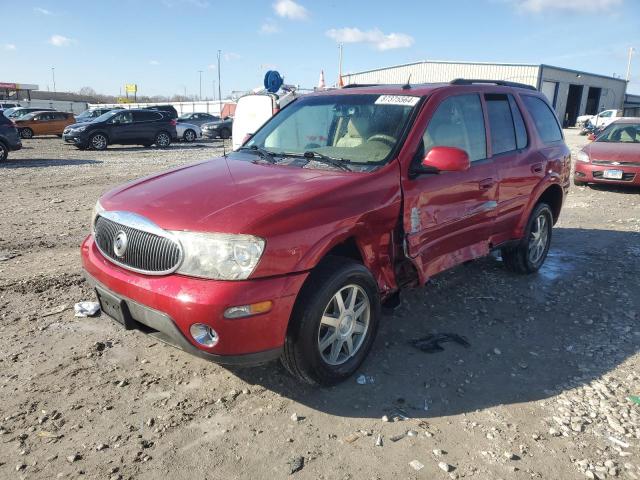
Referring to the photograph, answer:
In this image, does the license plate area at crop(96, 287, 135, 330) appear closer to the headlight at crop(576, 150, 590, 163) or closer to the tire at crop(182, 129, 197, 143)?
the headlight at crop(576, 150, 590, 163)

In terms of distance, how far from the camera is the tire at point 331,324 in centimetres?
281

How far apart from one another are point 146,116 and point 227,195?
63.7 feet

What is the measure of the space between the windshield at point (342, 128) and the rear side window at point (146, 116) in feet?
58.3

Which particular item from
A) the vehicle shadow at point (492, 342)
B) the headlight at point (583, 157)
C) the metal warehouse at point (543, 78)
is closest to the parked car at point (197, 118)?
the metal warehouse at point (543, 78)

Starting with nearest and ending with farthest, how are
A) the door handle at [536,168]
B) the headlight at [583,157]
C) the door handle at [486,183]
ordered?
the door handle at [486,183]
the door handle at [536,168]
the headlight at [583,157]

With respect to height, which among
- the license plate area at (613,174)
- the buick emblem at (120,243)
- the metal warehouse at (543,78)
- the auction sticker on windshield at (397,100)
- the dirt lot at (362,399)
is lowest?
the dirt lot at (362,399)

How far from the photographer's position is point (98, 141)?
1942 cm

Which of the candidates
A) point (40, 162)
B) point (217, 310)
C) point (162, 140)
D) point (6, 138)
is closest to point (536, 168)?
point (217, 310)

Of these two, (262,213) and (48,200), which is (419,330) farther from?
(48,200)

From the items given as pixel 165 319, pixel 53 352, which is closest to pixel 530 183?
pixel 165 319

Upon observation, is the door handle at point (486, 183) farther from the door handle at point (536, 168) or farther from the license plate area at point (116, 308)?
the license plate area at point (116, 308)

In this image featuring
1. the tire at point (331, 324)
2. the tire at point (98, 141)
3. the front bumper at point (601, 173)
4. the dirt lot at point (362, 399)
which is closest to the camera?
the dirt lot at point (362, 399)

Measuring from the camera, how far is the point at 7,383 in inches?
124

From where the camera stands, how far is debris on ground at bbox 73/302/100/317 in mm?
4094
